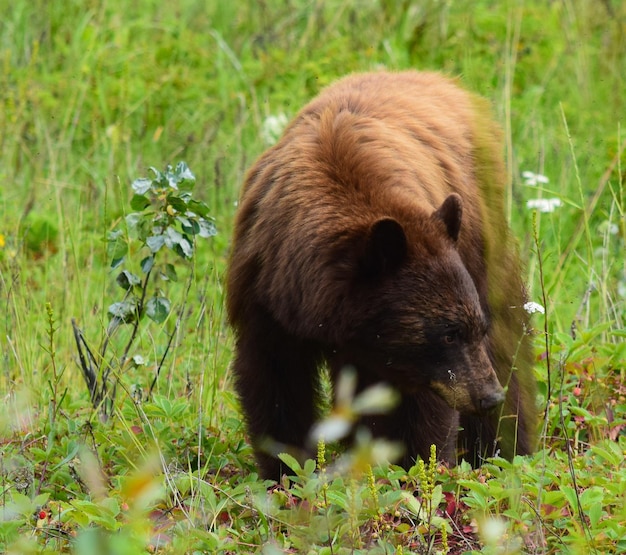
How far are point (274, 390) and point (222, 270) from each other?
2.20 meters

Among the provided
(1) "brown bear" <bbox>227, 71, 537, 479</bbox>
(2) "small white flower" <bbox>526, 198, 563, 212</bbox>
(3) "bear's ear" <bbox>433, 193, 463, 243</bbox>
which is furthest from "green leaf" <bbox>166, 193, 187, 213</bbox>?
(2) "small white flower" <bbox>526, 198, 563, 212</bbox>

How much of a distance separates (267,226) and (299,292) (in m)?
0.29

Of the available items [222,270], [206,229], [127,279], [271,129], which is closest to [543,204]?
[222,270]

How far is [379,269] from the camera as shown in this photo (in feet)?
11.4

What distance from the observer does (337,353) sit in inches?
149

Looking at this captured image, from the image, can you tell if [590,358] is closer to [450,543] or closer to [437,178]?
[437,178]

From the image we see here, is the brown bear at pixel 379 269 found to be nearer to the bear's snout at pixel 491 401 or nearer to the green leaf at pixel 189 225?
the bear's snout at pixel 491 401

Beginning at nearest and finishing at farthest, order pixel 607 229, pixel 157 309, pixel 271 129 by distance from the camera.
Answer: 1. pixel 157 309
2. pixel 607 229
3. pixel 271 129

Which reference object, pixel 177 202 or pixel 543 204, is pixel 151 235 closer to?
pixel 177 202

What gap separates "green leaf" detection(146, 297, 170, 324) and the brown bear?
487 mm

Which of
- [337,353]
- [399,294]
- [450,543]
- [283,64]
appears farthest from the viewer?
[283,64]

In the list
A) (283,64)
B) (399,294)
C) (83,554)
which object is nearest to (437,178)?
(399,294)

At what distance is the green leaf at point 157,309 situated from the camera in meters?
4.28

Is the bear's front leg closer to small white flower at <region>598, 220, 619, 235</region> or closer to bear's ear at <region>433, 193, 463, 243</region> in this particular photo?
bear's ear at <region>433, 193, 463, 243</region>
